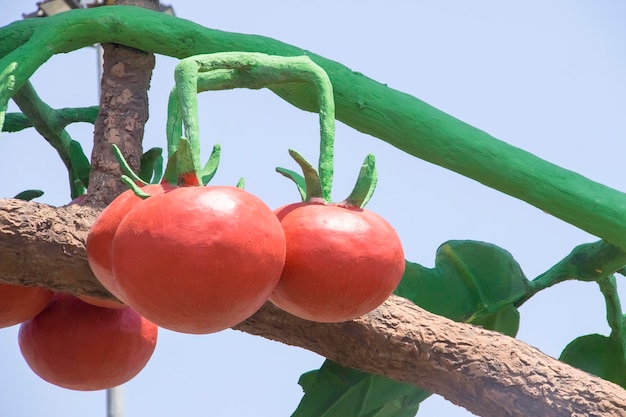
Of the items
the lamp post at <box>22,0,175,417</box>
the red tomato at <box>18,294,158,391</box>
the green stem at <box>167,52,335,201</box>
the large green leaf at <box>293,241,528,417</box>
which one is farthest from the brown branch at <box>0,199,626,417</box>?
the lamp post at <box>22,0,175,417</box>

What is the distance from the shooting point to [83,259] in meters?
1.31

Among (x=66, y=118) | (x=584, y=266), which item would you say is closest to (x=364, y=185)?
(x=66, y=118)

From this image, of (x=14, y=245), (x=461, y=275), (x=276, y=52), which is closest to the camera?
(x=14, y=245)

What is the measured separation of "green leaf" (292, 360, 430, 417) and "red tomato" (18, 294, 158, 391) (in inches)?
13.7

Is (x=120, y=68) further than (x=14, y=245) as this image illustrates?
Yes

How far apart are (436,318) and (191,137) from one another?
2.02ft

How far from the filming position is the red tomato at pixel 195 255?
960 mm

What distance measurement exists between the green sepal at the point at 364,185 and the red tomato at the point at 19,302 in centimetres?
53

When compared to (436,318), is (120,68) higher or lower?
higher

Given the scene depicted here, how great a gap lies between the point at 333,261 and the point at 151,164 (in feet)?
1.80

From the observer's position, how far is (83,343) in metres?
1.44

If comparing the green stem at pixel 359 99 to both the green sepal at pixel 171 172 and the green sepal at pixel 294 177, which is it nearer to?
the green sepal at pixel 294 177

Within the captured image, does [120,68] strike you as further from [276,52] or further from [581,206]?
[581,206]

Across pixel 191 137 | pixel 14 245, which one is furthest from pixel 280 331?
pixel 191 137
